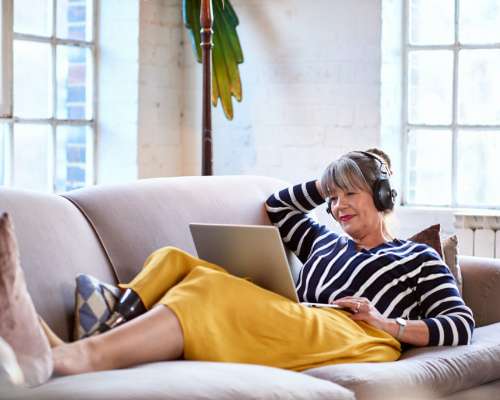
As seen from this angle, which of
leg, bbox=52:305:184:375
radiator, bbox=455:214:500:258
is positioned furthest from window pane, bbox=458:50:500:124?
leg, bbox=52:305:184:375

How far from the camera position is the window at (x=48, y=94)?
442 cm

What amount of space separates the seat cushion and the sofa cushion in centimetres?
9

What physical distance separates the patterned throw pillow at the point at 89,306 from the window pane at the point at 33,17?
231cm

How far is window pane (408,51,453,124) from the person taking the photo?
15.8 ft

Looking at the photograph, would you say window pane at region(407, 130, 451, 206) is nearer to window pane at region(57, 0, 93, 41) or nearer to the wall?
the wall

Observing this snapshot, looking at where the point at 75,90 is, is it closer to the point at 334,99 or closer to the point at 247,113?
the point at 247,113

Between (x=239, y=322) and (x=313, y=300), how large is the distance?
1.77ft

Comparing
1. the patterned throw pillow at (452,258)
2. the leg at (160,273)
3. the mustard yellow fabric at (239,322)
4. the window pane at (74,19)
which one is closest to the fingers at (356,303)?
the mustard yellow fabric at (239,322)

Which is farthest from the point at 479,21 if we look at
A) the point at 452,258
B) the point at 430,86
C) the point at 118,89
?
the point at 452,258

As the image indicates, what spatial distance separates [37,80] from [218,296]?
7.88ft

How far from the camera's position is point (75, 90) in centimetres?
481

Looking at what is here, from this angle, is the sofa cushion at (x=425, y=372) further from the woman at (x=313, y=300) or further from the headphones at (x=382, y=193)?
the headphones at (x=382, y=193)

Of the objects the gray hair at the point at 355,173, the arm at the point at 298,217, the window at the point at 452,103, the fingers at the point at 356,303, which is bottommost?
the fingers at the point at 356,303

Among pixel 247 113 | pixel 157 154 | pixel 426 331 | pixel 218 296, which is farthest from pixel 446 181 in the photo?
pixel 218 296
